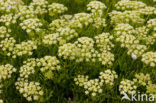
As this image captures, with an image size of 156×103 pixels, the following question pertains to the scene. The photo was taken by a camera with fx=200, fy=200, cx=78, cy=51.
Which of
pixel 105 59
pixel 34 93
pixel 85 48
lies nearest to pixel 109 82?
pixel 105 59

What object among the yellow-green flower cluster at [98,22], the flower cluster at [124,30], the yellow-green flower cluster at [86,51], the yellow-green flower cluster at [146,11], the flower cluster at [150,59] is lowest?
the flower cluster at [150,59]

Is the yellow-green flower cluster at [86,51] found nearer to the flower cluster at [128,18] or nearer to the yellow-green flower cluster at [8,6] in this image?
the flower cluster at [128,18]

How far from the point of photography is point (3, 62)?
4480mm

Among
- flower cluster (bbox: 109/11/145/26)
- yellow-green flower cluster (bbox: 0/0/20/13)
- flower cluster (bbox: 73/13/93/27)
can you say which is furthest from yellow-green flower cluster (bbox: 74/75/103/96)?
yellow-green flower cluster (bbox: 0/0/20/13)

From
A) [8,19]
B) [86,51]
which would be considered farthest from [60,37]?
[8,19]

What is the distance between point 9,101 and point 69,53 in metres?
1.54

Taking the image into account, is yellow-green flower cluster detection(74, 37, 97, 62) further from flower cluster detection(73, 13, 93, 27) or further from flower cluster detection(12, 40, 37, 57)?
flower cluster detection(12, 40, 37, 57)

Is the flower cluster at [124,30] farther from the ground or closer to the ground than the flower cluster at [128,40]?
farther from the ground

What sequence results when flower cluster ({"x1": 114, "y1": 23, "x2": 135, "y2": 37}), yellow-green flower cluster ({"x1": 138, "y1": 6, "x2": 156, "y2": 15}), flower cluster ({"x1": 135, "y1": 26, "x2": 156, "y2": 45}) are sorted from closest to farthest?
flower cluster ({"x1": 114, "y1": 23, "x2": 135, "y2": 37}) < flower cluster ({"x1": 135, "y1": 26, "x2": 156, "y2": 45}) < yellow-green flower cluster ({"x1": 138, "y1": 6, "x2": 156, "y2": 15})

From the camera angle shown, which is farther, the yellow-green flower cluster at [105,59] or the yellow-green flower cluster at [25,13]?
the yellow-green flower cluster at [25,13]

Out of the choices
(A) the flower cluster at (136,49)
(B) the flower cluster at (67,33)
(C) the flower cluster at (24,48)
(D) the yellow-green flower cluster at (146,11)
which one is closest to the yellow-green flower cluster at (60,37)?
(B) the flower cluster at (67,33)

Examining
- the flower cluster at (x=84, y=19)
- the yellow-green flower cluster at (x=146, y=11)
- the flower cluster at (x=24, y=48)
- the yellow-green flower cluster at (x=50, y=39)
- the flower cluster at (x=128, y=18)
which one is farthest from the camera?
the yellow-green flower cluster at (x=146, y=11)

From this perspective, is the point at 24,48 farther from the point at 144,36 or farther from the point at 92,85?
the point at 144,36

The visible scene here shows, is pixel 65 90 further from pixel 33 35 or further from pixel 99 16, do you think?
pixel 99 16
